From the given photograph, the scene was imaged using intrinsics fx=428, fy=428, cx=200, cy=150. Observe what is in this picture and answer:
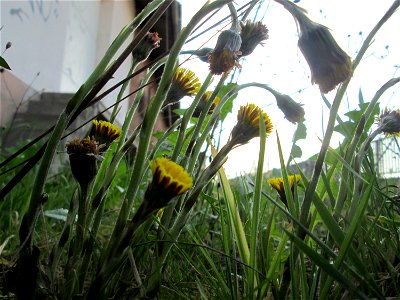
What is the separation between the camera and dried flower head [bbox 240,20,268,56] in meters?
0.90

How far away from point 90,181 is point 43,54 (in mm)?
3086

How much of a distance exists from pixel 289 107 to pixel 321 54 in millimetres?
134

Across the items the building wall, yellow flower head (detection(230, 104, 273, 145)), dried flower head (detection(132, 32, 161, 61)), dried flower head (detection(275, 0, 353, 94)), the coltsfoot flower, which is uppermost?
the building wall

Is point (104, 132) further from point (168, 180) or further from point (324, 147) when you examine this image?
point (324, 147)

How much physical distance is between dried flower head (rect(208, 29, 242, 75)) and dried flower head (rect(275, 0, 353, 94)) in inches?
3.7

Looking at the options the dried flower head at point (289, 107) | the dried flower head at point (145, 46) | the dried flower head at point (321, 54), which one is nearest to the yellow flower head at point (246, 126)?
the dried flower head at point (289, 107)

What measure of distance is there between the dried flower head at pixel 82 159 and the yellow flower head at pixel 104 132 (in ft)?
0.55

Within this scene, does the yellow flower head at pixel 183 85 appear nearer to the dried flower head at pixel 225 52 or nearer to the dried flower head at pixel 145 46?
the dried flower head at pixel 145 46

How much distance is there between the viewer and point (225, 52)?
2.32 feet

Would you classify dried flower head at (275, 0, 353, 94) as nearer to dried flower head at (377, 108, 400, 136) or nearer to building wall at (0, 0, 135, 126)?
dried flower head at (377, 108, 400, 136)

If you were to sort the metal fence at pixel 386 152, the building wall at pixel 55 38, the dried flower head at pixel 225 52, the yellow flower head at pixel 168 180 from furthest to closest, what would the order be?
the building wall at pixel 55 38 < the metal fence at pixel 386 152 < the dried flower head at pixel 225 52 < the yellow flower head at pixel 168 180

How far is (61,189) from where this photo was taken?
1936 mm

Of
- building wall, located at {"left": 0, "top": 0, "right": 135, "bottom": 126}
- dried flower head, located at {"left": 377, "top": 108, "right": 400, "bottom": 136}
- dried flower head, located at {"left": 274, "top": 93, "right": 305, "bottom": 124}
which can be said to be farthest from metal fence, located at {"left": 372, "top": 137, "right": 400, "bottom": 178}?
building wall, located at {"left": 0, "top": 0, "right": 135, "bottom": 126}

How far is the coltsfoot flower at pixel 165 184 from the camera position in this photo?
588mm
